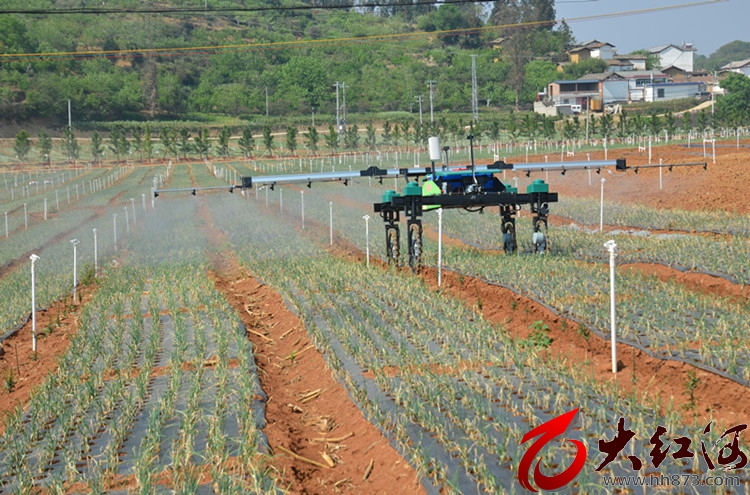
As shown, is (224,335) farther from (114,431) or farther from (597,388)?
(597,388)

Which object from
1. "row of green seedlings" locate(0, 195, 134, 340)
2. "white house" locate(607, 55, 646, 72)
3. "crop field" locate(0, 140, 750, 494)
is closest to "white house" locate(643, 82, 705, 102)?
"white house" locate(607, 55, 646, 72)

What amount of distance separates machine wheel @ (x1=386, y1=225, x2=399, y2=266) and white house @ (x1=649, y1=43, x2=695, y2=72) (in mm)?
182361

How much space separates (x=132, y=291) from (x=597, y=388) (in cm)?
1363

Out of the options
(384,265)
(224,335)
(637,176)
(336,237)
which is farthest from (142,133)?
(224,335)

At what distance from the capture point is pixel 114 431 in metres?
9.83

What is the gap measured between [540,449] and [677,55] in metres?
204

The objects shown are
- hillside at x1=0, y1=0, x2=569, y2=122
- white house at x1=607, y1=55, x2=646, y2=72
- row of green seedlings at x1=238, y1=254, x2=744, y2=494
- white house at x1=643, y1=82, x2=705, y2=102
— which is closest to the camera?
row of green seedlings at x1=238, y1=254, x2=744, y2=494

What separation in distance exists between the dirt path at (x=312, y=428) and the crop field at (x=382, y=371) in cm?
4

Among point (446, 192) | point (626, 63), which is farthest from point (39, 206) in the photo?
point (626, 63)

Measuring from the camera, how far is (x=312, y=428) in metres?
10.5

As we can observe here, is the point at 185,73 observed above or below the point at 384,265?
above

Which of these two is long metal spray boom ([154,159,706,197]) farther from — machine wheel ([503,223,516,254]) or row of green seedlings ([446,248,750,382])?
row of green seedlings ([446,248,750,382])

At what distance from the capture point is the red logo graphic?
25.1 feet

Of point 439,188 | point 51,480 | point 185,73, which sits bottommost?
point 51,480
